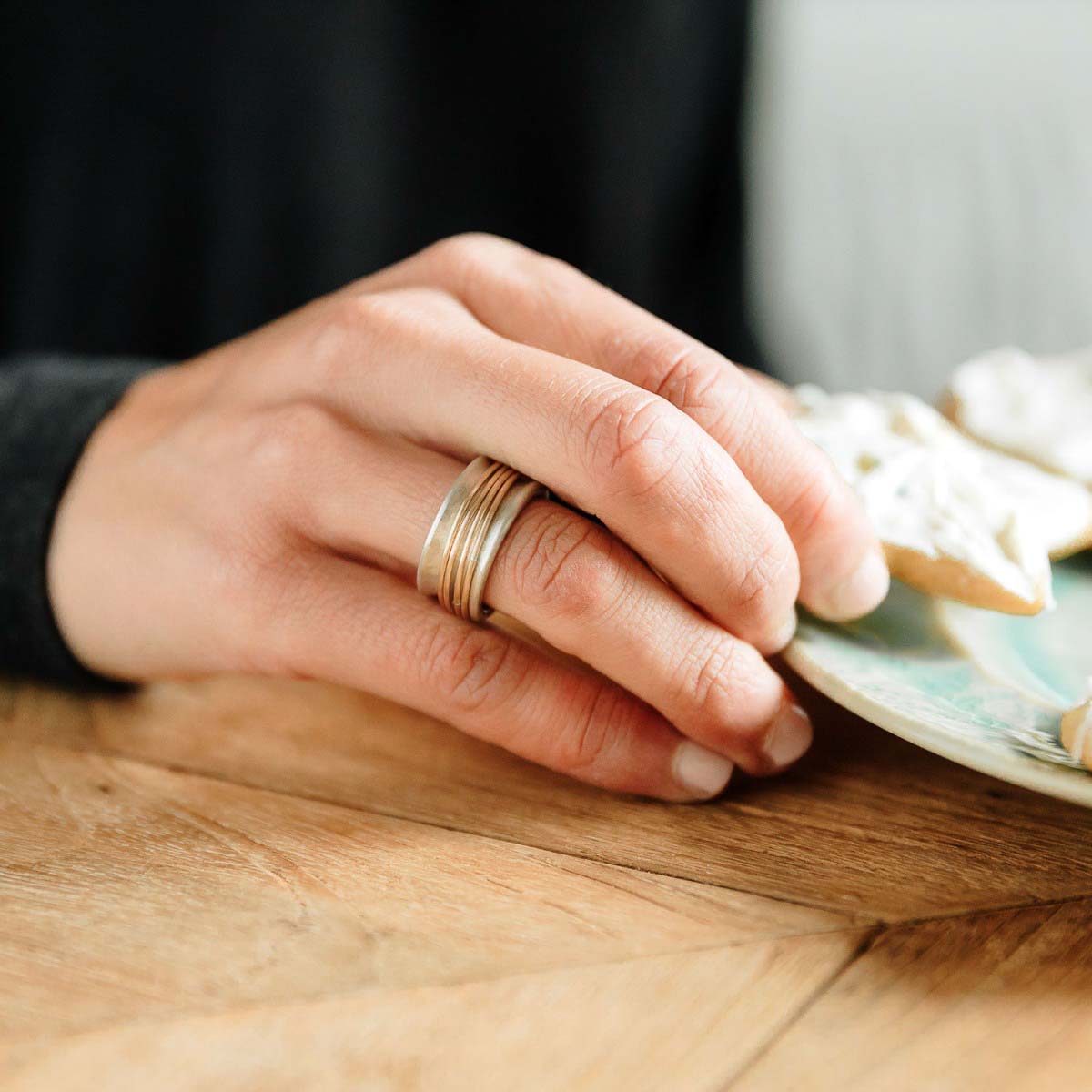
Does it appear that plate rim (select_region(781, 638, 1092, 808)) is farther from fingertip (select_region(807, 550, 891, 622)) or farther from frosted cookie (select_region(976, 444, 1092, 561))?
frosted cookie (select_region(976, 444, 1092, 561))

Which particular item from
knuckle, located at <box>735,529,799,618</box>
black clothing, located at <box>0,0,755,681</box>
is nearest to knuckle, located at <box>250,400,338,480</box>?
knuckle, located at <box>735,529,799,618</box>

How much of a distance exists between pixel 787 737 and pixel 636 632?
0.08 m

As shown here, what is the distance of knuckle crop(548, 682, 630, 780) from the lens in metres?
0.45

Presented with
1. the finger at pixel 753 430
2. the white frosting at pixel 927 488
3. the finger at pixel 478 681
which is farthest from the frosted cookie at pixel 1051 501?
the finger at pixel 478 681

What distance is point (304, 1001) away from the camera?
0.32m

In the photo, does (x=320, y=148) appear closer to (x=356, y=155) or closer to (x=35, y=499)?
(x=356, y=155)

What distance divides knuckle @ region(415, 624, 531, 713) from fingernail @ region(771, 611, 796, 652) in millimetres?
112

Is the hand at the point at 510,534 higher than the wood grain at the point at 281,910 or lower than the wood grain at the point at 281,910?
higher

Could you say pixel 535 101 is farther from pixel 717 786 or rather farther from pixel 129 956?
pixel 129 956

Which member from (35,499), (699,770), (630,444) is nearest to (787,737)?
(699,770)

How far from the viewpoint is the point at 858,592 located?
47 cm

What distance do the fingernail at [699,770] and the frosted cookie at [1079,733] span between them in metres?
0.14

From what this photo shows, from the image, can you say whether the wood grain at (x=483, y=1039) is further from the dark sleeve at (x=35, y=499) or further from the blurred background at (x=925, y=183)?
the blurred background at (x=925, y=183)

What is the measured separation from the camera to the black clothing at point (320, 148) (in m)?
1.28
